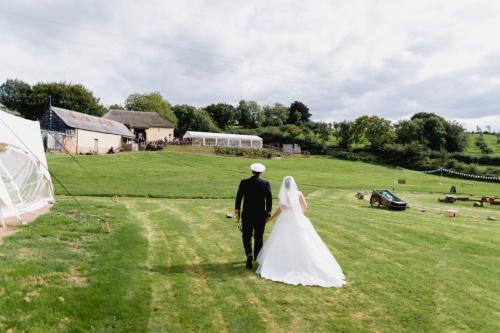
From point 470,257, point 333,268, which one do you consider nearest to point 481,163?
point 470,257

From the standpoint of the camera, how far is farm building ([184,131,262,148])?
72.4 meters

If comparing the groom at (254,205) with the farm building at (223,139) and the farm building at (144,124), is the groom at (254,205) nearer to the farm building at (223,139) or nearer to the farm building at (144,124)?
the farm building at (223,139)

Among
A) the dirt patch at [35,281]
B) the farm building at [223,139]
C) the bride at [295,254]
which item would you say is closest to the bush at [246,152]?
the farm building at [223,139]

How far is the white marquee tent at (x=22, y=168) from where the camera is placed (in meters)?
12.6

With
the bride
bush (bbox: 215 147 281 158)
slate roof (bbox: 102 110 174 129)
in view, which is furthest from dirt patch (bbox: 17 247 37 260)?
slate roof (bbox: 102 110 174 129)

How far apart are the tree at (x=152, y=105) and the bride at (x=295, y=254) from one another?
90025 millimetres

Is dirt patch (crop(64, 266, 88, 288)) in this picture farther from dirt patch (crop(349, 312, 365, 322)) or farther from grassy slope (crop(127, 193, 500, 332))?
dirt patch (crop(349, 312, 365, 322))

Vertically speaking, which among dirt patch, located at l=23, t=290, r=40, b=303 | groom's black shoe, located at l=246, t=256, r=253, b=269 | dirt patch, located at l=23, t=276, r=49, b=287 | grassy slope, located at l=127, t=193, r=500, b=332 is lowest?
grassy slope, located at l=127, t=193, r=500, b=332

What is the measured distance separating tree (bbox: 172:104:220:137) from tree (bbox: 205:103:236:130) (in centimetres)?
891

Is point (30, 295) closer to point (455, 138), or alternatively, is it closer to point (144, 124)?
point (144, 124)

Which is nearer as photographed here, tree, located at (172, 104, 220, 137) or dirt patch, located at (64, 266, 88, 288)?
dirt patch, located at (64, 266, 88, 288)

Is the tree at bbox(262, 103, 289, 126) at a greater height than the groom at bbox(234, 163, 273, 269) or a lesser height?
greater

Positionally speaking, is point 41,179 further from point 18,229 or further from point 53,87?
point 53,87

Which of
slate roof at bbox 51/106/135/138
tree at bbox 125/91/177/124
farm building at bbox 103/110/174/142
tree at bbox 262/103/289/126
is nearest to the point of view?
slate roof at bbox 51/106/135/138
